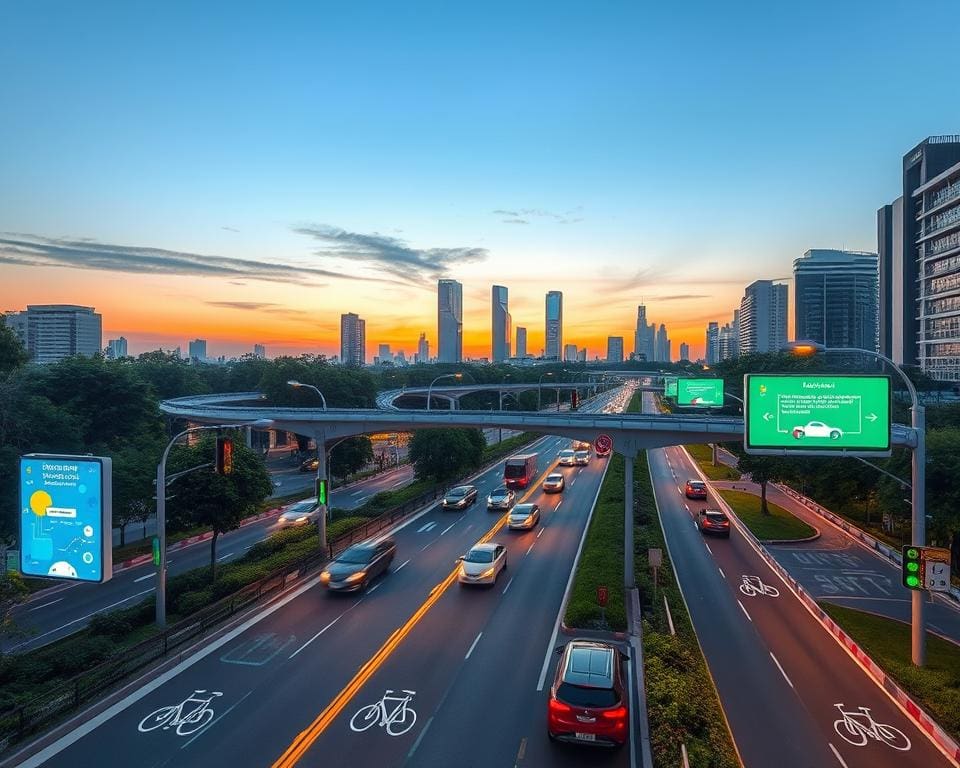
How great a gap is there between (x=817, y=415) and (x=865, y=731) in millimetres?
8970

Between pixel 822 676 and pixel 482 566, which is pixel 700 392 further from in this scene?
pixel 822 676

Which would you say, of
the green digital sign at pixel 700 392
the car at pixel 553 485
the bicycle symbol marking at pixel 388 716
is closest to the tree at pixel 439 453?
the car at pixel 553 485

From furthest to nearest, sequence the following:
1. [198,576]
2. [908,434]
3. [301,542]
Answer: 1. [301,542]
2. [198,576]
3. [908,434]

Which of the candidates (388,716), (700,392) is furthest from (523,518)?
(700,392)

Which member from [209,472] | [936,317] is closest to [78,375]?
[209,472]

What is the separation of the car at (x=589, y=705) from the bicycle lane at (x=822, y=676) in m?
5.36

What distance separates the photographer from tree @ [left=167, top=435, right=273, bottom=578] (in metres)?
26.1

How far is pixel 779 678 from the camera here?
57.5 ft

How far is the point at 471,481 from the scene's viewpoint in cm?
5575

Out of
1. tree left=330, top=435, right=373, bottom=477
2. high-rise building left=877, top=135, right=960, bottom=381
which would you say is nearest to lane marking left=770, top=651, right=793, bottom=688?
tree left=330, top=435, right=373, bottom=477

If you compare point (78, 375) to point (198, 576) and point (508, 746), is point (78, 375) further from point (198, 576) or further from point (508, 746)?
point (508, 746)

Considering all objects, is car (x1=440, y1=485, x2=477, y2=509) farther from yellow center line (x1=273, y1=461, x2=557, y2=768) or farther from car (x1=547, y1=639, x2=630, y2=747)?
car (x1=547, y1=639, x2=630, y2=747)

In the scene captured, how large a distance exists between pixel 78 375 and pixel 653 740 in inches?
1895

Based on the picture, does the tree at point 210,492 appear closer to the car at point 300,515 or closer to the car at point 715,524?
the car at point 300,515
